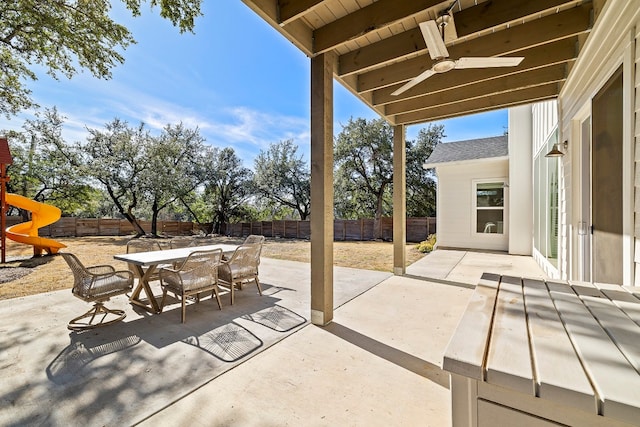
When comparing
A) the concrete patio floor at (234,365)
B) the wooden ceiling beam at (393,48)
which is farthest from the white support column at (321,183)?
the wooden ceiling beam at (393,48)

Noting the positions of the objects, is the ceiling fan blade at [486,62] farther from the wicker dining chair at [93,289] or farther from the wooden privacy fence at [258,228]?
the wooden privacy fence at [258,228]

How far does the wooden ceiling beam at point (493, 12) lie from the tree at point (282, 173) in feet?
50.4

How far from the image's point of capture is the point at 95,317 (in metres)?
3.37

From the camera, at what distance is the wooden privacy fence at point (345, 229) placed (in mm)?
13039

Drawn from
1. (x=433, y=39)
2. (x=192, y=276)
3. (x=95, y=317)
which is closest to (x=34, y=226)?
(x=95, y=317)

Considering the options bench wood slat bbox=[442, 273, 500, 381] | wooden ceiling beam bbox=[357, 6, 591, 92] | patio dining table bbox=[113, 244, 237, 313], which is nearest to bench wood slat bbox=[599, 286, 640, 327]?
bench wood slat bbox=[442, 273, 500, 381]

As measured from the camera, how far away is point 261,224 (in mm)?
17531

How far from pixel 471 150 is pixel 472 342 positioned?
32.9 feet

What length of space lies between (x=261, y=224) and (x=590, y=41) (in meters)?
16.4

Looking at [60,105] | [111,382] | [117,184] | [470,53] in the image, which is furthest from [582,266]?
[60,105]

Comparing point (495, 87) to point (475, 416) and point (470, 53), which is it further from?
point (475, 416)

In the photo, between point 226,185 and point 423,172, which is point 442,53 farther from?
point 226,185

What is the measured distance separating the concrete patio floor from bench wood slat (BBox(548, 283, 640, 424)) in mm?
1050

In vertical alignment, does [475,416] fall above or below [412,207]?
below
